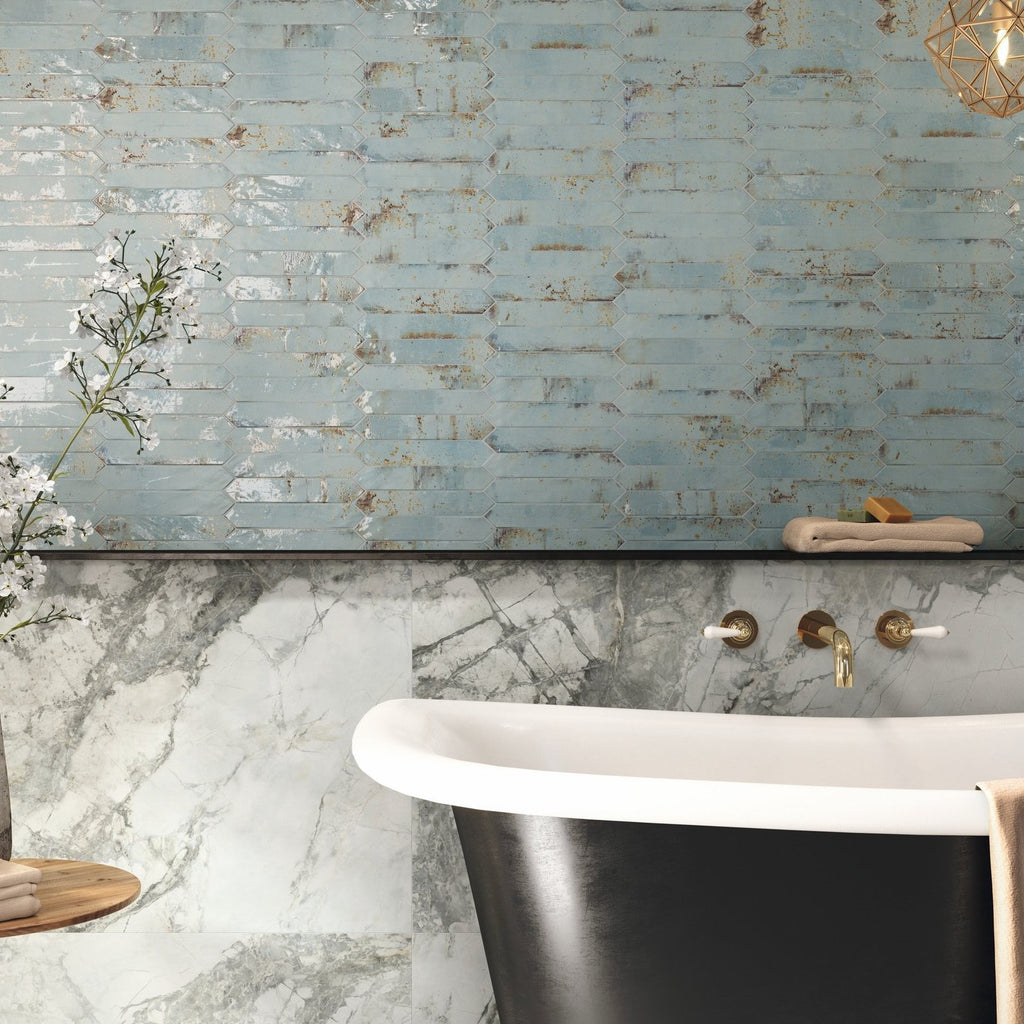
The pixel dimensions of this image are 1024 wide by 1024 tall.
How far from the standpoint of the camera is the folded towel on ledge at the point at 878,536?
1.86 meters

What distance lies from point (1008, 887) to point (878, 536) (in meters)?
0.82

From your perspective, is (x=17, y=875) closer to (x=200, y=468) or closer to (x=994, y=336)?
(x=200, y=468)

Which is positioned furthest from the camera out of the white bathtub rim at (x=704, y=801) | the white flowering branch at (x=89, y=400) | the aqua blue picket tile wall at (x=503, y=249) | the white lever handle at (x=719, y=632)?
the aqua blue picket tile wall at (x=503, y=249)

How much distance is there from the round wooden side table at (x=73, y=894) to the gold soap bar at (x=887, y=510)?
1.54m

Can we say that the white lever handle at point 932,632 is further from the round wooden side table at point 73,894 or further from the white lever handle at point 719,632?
the round wooden side table at point 73,894

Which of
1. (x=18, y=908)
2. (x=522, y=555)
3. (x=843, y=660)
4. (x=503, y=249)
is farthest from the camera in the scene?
(x=503, y=249)

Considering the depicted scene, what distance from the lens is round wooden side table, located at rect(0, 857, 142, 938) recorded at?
140 centimetres

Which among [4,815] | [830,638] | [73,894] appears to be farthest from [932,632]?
[4,815]

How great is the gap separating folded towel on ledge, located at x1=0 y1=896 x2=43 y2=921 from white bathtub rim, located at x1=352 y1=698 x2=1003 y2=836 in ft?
2.04

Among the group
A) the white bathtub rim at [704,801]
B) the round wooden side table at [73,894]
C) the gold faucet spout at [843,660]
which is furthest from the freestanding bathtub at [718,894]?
the round wooden side table at [73,894]

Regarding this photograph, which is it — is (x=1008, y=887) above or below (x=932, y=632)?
below

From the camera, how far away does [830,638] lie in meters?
1.76

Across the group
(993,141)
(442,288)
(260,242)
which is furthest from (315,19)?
(993,141)

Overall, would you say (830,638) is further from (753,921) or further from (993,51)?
(993,51)
